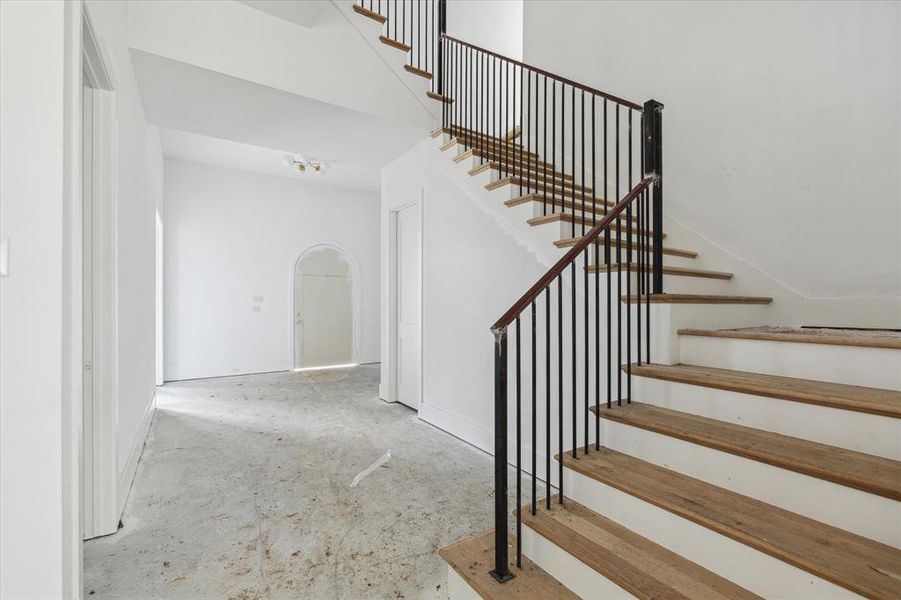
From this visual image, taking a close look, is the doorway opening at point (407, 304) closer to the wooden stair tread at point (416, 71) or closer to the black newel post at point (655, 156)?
the wooden stair tread at point (416, 71)

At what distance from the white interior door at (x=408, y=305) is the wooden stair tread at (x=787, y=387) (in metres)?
2.82

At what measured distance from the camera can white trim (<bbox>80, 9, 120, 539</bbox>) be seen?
2133 mm

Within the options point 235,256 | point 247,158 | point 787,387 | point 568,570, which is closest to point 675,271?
point 787,387

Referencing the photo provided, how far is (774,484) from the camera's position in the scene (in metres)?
1.46

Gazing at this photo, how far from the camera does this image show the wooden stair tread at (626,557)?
4.29 ft

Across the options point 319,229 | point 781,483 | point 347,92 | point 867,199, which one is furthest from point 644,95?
point 319,229

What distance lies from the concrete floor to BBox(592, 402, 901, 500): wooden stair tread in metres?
1.15

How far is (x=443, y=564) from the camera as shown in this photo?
1.99 m

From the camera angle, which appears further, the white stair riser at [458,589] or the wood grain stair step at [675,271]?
the wood grain stair step at [675,271]

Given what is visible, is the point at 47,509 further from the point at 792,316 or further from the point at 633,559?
the point at 792,316

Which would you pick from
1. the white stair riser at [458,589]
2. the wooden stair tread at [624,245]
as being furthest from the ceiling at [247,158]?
the white stair riser at [458,589]

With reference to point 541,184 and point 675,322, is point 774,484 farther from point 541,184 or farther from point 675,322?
point 541,184

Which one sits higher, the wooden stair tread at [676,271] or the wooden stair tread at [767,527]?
the wooden stair tread at [676,271]

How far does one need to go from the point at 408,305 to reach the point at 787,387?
3.61 metres
